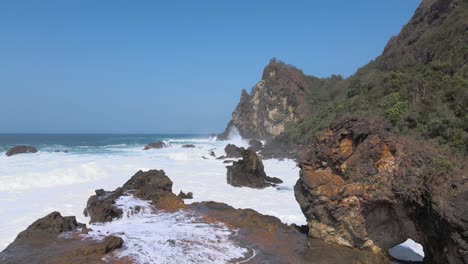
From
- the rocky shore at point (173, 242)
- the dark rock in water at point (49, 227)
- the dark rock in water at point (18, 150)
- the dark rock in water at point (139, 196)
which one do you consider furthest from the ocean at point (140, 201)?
the dark rock in water at point (18, 150)

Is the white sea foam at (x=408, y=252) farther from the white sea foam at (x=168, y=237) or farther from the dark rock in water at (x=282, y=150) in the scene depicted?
the dark rock in water at (x=282, y=150)

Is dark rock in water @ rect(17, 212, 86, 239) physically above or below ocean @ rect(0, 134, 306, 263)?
above

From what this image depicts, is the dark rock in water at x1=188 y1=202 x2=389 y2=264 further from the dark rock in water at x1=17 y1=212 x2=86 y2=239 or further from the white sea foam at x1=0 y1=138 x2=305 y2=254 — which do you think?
the dark rock in water at x1=17 y1=212 x2=86 y2=239

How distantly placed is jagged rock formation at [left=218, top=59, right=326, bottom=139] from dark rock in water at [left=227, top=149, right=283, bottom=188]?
137 ft

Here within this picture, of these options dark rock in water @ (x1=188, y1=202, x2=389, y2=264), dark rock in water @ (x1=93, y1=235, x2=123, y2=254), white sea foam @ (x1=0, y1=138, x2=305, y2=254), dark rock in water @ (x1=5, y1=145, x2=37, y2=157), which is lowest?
white sea foam @ (x1=0, y1=138, x2=305, y2=254)

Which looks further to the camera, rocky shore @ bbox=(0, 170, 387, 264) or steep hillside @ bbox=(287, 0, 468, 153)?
steep hillside @ bbox=(287, 0, 468, 153)

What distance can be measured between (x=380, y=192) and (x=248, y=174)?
12.3 meters

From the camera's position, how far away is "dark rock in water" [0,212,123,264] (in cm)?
782

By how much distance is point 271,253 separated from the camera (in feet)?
27.7

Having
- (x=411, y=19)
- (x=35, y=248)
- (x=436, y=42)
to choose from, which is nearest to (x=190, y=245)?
(x=35, y=248)

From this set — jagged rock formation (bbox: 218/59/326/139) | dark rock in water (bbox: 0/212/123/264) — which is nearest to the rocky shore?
dark rock in water (bbox: 0/212/123/264)

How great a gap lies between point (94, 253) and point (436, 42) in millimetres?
30752

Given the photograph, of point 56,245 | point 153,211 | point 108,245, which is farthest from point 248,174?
point 56,245

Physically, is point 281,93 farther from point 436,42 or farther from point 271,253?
point 271,253
